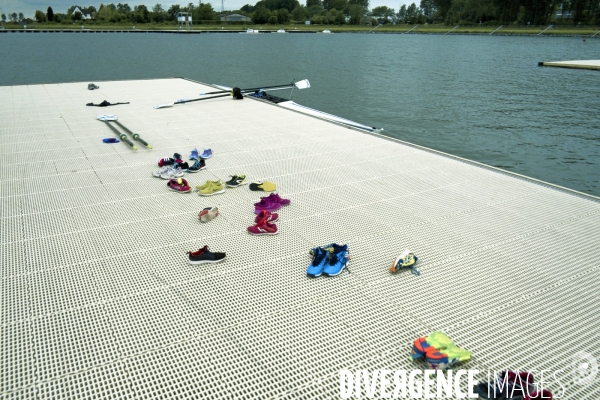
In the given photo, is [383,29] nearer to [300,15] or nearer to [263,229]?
[300,15]

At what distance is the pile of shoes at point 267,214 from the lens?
3234 mm

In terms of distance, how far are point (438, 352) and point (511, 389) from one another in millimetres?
341

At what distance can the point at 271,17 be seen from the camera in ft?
314

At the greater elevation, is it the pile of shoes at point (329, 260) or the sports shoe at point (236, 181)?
the sports shoe at point (236, 181)

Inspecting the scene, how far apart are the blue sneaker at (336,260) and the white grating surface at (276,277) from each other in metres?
0.06

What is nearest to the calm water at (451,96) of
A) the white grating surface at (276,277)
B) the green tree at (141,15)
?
the white grating surface at (276,277)

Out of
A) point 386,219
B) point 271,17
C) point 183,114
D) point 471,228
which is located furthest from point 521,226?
point 271,17

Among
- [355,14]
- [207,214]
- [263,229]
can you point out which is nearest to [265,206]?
[263,229]

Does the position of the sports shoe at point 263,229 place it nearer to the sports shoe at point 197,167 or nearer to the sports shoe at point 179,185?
the sports shoe at point 179,185

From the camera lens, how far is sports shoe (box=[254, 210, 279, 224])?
333 centimetres

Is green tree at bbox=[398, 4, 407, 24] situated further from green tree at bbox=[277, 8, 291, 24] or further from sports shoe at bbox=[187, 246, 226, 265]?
sports shoe at bbox=[187, 246, 226, 265]

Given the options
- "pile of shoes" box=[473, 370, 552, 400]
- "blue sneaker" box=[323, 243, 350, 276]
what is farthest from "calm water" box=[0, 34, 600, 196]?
"pile of shoes" box=[473, 370, 552, 400]

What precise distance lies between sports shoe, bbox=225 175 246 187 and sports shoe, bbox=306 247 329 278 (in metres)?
1.54

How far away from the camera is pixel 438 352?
2.01 metres
